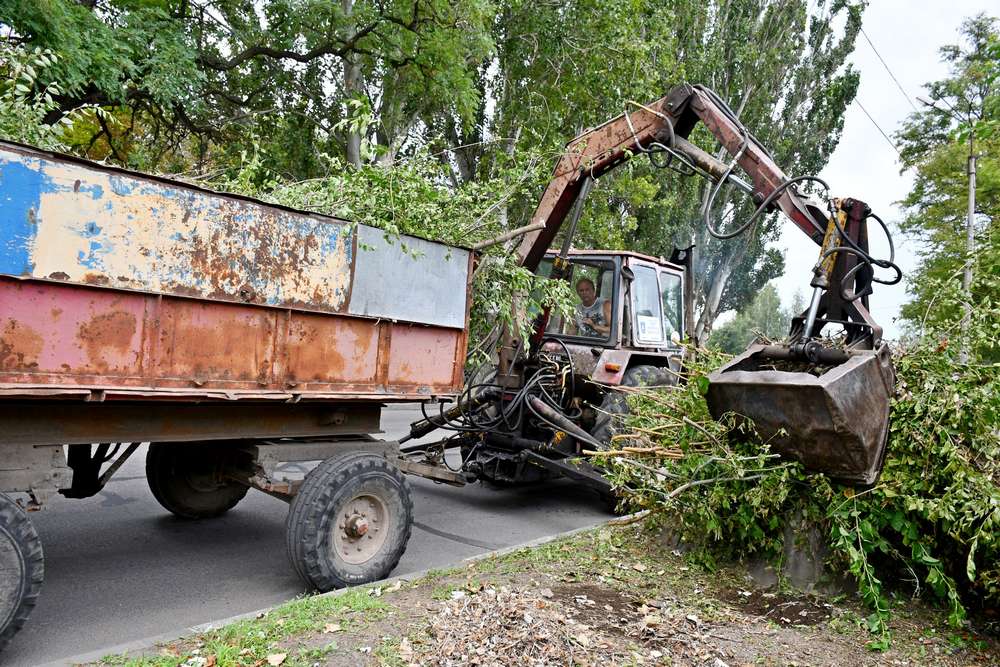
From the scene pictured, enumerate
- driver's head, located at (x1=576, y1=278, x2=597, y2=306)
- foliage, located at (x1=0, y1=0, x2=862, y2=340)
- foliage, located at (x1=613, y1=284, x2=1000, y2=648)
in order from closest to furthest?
1. foliage, located at (x1=613, y1=284, x2=1000, y2=648)
2. driver's head, located at (x1=576, y1=278, x2=597, y2=306)
3. foliage, located at (x1=0, y1=0, x2=862, y2=340)

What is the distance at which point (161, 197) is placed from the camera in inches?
157

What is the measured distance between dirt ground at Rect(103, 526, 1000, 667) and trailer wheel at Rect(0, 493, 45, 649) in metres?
0.53

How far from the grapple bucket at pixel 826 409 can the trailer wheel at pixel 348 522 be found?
7.72 ft

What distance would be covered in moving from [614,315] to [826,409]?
385 centimetres

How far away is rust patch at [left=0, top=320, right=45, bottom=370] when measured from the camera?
11.4 ft

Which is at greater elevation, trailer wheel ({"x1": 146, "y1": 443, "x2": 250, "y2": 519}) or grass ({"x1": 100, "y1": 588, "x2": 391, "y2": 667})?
trailer wheel ({"x1": 146, "y1": 443, "x2": 250, "y2": 519})

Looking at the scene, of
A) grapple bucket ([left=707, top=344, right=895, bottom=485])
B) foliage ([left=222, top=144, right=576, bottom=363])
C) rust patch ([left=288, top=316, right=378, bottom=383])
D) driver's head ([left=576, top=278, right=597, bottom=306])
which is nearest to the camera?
grapple bucket ([left=707, top=344, right=895, bottom=485])

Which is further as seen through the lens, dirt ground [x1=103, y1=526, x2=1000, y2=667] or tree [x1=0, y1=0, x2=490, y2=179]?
tree [x1=0, y1=0, x2=490, y2=179]

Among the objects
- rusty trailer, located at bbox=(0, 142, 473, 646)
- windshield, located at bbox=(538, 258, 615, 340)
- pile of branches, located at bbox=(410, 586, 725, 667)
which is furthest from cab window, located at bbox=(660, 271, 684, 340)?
pile of branches, located at bbox=(410, 586, 725, 667)

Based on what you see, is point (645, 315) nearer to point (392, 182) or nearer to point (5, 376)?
point (392, 182)

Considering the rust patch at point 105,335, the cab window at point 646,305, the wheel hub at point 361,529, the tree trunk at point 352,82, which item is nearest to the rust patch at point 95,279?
the rust patch at point 105,335

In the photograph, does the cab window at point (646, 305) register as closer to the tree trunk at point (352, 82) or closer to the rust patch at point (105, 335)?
the rust patch at point (105, 335)

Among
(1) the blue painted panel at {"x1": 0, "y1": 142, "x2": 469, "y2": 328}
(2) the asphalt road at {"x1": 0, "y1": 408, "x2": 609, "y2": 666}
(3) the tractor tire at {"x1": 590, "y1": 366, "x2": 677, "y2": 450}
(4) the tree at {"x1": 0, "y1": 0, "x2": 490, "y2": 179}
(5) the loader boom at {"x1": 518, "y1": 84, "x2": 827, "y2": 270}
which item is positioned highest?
(4) the tree at {"x1": 0, "y1": 0, "x2": 490, "y2": 179}

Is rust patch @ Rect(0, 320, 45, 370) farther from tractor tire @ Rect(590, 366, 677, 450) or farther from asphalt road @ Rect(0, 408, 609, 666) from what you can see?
tractor tire @ Rect(590, 366, 677, 450)
